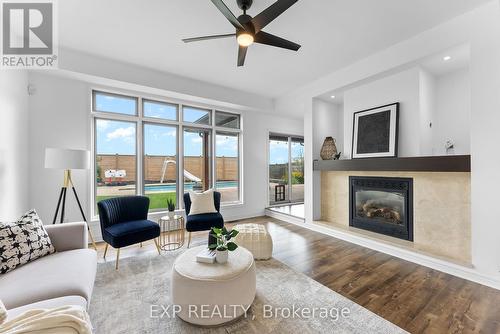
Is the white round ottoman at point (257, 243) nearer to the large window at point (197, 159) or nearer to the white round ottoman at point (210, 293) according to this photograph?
the white round ottoman at point (210, 293)

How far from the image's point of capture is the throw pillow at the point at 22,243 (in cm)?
166

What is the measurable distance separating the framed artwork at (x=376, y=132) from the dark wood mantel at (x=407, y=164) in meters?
0.18

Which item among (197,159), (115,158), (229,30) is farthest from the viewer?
(197,159)

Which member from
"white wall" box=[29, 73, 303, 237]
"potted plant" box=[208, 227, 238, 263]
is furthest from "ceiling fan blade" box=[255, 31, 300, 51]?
"white wall" box=[29, 73, 303, 237]

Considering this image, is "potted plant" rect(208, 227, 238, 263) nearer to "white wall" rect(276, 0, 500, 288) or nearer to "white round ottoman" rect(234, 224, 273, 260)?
"white round ottoman" rect(234, 224, 273, 260)

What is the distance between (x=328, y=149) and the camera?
14.2 ft

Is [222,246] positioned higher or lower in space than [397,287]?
higher

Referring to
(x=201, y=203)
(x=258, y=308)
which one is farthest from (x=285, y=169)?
(x=258, y=308)

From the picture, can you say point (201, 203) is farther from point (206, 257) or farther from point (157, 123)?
point (157, 123)

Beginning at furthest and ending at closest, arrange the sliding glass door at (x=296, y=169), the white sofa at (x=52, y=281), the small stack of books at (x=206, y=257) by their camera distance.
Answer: the sliding glass door at (x=296, y=169) → the small stack of books at (x=206, y=257) → the white sofa at (x=52, y=281)

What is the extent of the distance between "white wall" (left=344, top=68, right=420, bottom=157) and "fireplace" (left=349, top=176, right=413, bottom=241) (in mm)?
543

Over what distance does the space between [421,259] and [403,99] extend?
2304 millimetres

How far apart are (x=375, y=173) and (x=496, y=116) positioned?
1577 millimetres

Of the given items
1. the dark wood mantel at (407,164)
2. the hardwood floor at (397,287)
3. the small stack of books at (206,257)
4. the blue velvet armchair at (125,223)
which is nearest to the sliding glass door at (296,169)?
the dark wood mantel at (407,164)
